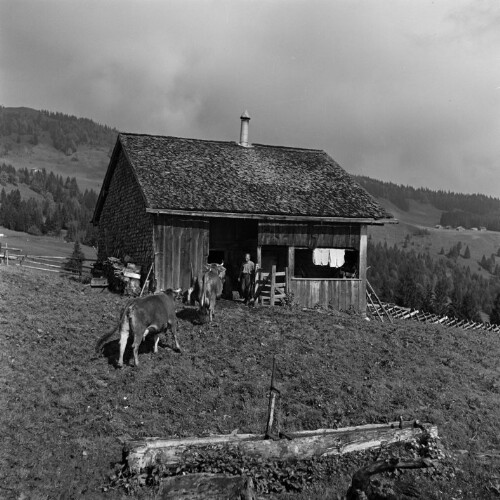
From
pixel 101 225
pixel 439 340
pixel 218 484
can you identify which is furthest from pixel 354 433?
pixel 101 225

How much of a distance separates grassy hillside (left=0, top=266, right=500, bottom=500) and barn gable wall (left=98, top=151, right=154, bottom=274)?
128 inches

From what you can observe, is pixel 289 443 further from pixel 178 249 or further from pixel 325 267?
pixel 325 267

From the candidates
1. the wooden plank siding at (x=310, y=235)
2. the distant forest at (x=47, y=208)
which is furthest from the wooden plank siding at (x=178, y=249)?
the distant forest at (x=47, y=208)

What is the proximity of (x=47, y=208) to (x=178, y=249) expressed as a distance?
11864 centimetres

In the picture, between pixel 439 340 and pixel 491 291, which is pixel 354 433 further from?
pixel 491 291

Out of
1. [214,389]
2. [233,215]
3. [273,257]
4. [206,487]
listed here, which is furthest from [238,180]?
[206,487]

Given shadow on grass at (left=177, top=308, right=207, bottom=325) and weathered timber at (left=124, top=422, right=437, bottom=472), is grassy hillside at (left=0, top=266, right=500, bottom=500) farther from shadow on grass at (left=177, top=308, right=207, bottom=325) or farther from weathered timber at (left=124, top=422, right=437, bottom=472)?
weathered timber at (left=124, top=422, right=437, bottom=472)

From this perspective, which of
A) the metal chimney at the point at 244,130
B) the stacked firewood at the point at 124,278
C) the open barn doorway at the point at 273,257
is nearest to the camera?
the stacked firewood at the point at 124,278

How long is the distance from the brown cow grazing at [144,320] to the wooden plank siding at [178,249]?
669 centimetres

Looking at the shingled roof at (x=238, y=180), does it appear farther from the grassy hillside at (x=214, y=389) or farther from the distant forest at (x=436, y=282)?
the distant forest at (x=436, y=282)

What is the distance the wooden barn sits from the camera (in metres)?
22.1

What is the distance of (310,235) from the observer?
952 inches

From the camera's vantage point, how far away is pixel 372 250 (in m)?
165

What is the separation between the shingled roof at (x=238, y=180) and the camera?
22.5 metres
